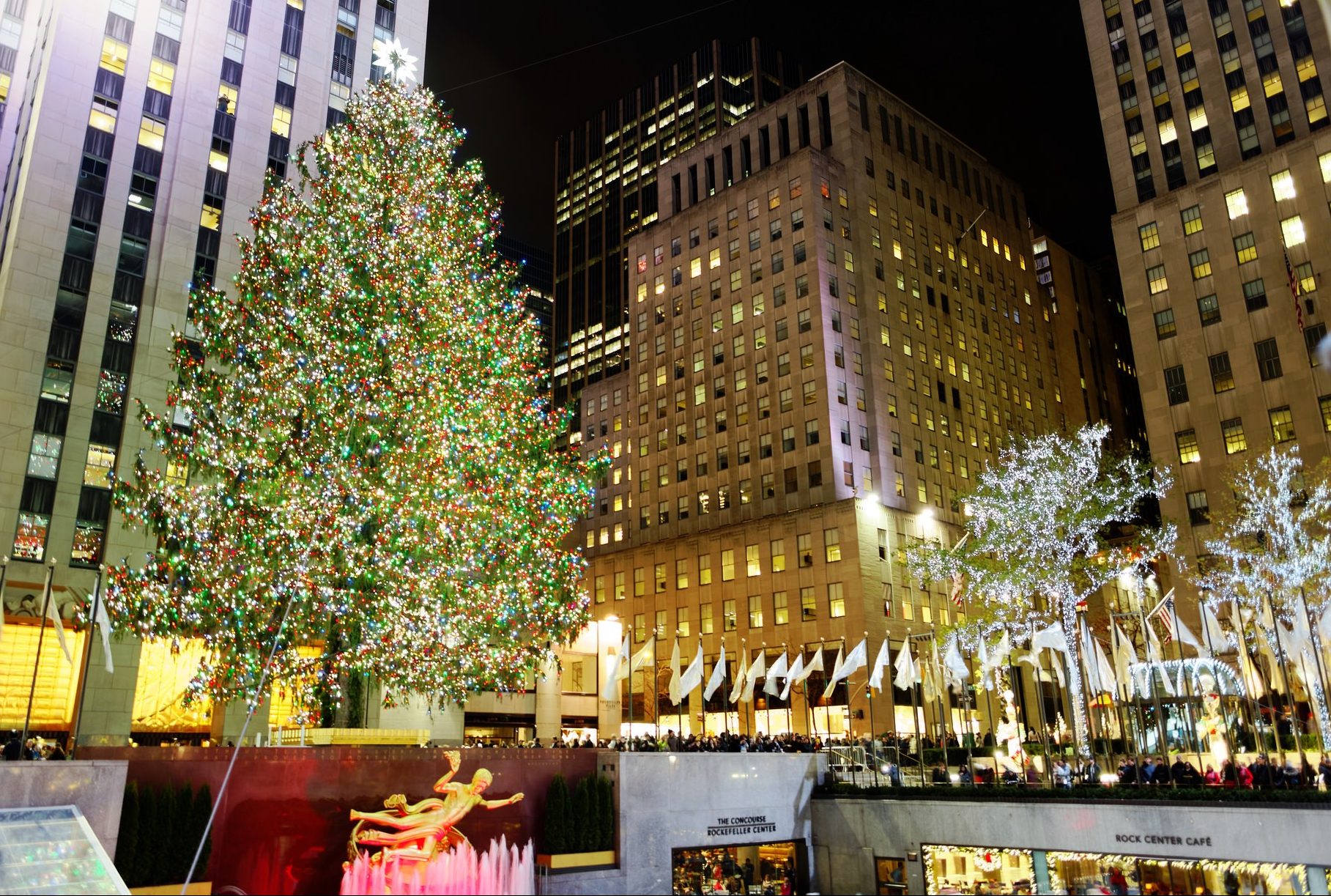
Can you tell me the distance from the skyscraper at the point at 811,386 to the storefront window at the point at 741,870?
31.4 meters

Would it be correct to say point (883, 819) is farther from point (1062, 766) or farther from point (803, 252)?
point (803, 252)

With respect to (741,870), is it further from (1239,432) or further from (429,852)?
(1239,432)

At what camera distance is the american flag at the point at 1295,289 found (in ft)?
159

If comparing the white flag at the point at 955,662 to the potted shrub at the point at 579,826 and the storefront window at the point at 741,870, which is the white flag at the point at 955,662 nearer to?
the storefront window at the point at 741,870

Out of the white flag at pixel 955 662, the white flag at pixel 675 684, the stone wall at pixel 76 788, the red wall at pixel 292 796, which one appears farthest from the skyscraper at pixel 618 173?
the stone wall at pixel 76 788

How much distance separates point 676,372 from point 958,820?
5890 centimetres

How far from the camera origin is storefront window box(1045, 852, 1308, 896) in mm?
23703

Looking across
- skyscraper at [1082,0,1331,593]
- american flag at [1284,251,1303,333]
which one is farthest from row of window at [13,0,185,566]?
skyscraper at [1082,0,1331,593]

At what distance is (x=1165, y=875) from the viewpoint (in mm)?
25422

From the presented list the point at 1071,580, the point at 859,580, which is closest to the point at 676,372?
the point at 859,580

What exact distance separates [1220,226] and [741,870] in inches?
2167

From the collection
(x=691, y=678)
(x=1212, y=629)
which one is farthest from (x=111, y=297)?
(x=1212, y=629)

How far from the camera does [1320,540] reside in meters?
46.2

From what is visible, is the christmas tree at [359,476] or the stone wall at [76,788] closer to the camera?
the stone wall at [76,788]
